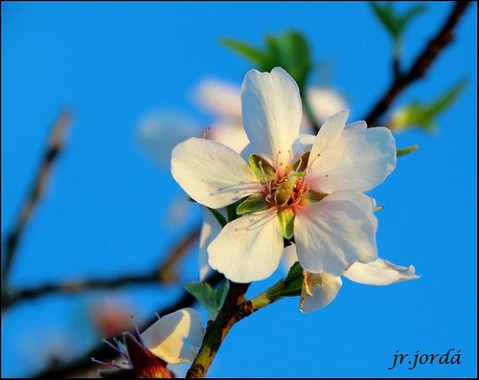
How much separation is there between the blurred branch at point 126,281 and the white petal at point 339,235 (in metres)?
1.13

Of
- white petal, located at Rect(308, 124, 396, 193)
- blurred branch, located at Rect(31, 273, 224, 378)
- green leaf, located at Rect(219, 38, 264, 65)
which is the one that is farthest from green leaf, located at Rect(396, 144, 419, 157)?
green leaf, located at Rect(219, 38, 264, 65)

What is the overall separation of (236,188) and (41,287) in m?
1.12

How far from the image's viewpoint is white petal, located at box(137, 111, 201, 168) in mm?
2592

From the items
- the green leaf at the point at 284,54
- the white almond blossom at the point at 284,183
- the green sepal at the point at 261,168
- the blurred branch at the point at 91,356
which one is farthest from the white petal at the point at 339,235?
the green leaf at the point at 284,54

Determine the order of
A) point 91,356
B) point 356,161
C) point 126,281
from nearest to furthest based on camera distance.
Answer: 1. point 356,161
2. point 91,356
3. point 126,281

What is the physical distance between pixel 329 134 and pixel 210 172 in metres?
0.16

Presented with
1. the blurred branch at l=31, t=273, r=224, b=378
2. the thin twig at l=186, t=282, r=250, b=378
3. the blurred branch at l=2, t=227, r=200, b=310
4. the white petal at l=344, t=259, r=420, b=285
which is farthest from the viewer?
the blurred branch at l=2, t=227, r=200, b=310

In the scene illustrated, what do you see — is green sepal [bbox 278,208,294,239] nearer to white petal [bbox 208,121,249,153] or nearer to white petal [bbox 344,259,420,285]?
white petal [bbox 344,259,420,285]

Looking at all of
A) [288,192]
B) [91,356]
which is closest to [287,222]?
[288,192]

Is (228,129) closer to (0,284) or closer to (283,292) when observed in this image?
(0,284)

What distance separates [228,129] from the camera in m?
2.41

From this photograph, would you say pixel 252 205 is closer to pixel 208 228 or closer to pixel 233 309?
pixel 208 228

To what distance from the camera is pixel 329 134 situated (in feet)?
3.59

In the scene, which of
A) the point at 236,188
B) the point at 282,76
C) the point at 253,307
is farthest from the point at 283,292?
the point at 282,76
